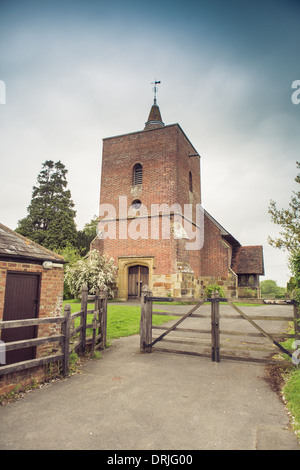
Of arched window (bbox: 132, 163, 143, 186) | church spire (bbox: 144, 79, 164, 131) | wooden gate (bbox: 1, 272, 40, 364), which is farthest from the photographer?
church spire (bbox: 144, 79, 164, 131)

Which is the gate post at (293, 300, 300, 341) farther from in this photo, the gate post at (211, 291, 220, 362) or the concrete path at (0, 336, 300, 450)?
the gate post at (211, 291, 220, 362)

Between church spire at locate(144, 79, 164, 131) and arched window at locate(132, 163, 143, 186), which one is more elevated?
church spire at locate(144, 79, 164, 131)

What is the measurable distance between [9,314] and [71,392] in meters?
2.38

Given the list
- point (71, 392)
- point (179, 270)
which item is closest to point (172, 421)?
point (71, 392)

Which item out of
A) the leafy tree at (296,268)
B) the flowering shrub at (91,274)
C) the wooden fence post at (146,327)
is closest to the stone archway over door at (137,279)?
the flowering shrub at (91,274)

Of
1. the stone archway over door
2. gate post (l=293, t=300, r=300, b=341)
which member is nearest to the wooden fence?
gate post (l=293, t=300, r=300, b=341)

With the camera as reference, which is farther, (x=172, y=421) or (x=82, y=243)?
(x=82, y=243)

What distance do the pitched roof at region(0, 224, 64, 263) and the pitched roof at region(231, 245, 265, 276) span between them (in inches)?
808

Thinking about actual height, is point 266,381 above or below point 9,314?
below

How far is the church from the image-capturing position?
19.4m

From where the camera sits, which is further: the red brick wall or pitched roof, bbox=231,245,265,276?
pitched roof, bbox=231,245,265,276

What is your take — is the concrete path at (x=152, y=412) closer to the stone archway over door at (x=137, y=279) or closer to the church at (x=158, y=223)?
the church at (x=158, y=223)

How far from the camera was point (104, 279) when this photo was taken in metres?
18.6
